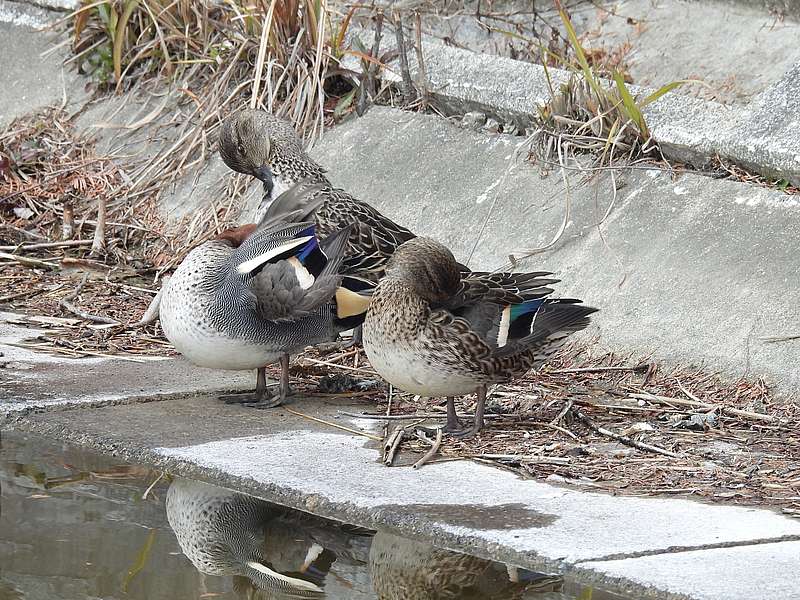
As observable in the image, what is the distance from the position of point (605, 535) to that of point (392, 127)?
4025 millimetres

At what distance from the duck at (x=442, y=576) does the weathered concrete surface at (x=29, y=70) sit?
5.82 meters

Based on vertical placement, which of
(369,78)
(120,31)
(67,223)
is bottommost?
(67,223)

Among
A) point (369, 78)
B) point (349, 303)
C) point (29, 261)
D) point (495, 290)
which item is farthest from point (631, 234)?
point (29, 261)

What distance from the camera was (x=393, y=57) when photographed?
7605 mm

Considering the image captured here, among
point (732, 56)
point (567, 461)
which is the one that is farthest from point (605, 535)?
point (732, 56)

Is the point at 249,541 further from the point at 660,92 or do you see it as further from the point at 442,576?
the point at 660,92

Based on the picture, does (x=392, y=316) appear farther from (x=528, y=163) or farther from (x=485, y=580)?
(x=528, y=163)

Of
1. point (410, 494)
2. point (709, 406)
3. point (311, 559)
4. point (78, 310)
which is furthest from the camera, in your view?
point (78, 310)

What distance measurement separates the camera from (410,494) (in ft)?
12.9

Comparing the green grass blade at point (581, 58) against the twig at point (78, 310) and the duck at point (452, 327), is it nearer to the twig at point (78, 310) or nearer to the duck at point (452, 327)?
the duck at point (452, 327)

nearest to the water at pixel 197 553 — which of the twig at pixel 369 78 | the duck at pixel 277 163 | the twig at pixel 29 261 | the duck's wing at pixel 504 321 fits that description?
the duck's wing at pixel 504 321

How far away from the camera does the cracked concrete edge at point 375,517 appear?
10.9 ft

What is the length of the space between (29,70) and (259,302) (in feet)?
15.8

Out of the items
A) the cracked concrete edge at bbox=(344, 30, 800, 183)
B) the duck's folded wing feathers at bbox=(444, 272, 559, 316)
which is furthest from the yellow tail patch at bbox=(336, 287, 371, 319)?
the cracked concrete edge at bbox=(344, 30, 800, 183)
